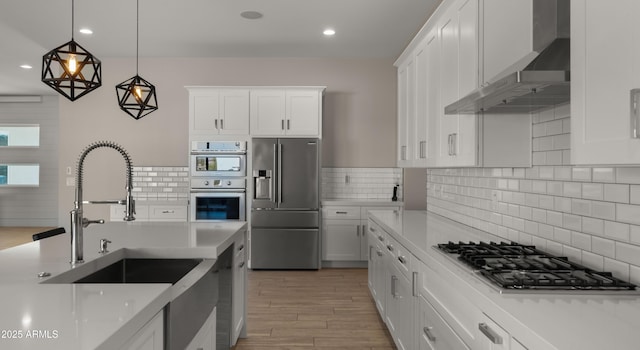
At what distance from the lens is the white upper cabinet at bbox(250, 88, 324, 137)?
6.16 metres

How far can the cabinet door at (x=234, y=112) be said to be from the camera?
6.16 meters

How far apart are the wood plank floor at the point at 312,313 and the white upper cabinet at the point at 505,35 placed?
217cm

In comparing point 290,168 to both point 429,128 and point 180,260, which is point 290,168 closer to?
point 429,128

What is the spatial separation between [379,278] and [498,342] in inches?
100

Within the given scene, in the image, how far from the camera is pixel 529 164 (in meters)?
2.62

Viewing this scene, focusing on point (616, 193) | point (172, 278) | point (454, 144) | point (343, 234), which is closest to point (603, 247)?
point (616, 193)

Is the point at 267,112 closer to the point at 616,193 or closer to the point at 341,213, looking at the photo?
the point at 341,213

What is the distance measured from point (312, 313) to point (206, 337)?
204cm

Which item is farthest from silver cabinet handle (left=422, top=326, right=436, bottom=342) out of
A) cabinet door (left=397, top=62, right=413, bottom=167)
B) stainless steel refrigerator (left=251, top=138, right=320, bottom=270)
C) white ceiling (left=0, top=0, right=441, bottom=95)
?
stainless steel refrigerator (left=251, top=138, right=320, bottom=270)

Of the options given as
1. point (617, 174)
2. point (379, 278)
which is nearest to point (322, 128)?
point (379, 278)

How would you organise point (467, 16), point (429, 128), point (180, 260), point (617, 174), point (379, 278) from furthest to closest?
point (379, 278), point (429, 128), point (467, 16), point (180, 260), point (617, 174)

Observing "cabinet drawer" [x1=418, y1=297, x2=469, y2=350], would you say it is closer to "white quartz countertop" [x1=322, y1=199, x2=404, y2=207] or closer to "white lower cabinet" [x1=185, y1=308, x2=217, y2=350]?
"white lower cabinet" [x1=185, y1=308, x2=217, y2=350]

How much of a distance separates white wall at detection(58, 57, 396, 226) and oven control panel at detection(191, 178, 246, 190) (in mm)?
784

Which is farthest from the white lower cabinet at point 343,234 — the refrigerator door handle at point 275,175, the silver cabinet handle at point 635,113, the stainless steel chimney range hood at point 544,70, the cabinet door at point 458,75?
the silver cabinet handle at point 635,113
